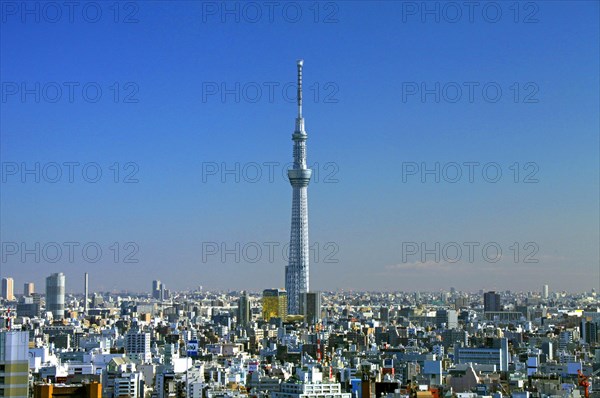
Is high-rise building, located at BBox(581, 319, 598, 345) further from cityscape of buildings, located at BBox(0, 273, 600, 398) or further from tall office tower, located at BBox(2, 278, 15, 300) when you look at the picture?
tall office tower, located at BBox(2, 278, 15, 300)

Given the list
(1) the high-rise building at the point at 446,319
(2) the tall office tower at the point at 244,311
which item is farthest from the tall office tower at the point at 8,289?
(1) the high-rise building at the point at 446,319

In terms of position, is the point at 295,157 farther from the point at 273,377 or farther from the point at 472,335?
the point at 273,377

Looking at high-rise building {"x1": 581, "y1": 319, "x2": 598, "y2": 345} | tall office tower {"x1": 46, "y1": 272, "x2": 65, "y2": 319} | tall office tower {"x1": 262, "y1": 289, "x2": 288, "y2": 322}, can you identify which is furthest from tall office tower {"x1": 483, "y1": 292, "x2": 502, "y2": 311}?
tall office tower {"x1": 46, "y1": 272, "x2": 65, "y2": 319}

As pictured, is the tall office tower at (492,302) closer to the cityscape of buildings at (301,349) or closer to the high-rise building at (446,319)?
the cityscape of buildings at (301,349)

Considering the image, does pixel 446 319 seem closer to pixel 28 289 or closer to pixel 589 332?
pixel 589 332

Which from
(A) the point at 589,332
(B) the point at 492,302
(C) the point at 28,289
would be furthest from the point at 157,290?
(A) the point at 589,332

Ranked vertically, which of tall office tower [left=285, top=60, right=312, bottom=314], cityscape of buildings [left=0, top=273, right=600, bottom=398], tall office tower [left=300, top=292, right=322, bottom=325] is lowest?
cityscape of buildings [left=0, top=273, right=600, bottom=398]
